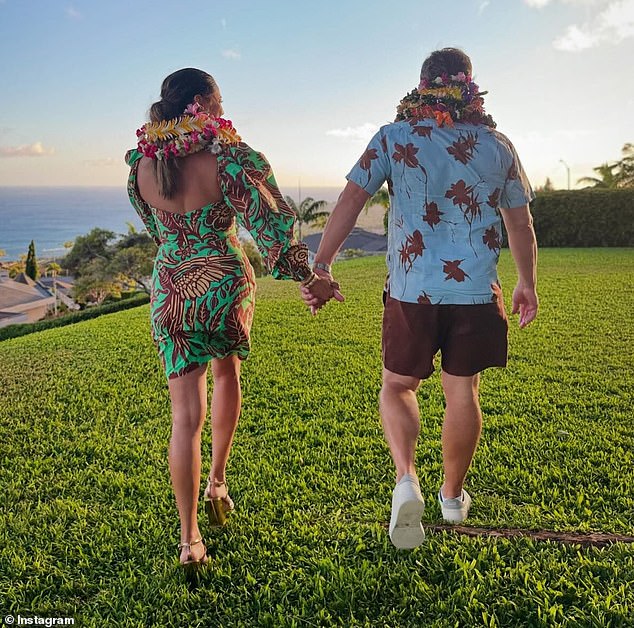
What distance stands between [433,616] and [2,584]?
1515 millimetres

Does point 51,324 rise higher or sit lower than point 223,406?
lower

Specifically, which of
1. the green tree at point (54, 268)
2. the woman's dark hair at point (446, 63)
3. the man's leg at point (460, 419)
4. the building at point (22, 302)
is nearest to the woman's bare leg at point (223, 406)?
the man's leg at point (460, 419)

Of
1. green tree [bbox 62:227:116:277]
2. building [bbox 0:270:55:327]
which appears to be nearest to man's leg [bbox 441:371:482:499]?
green tree [bbox 62:227:116:277]

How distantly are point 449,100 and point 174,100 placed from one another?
0.96 metres

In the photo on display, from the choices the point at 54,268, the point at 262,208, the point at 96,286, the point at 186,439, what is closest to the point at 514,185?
the point at 262,208

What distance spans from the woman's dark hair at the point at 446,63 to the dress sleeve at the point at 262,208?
0.68m

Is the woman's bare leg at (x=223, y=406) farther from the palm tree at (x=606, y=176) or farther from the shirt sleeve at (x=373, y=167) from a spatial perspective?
the palm tree at (x=606, y=176)

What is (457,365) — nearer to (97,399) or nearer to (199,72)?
(199,72)

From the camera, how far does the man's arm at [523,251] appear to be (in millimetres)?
2419

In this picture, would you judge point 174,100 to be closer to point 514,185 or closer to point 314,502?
point 514,185

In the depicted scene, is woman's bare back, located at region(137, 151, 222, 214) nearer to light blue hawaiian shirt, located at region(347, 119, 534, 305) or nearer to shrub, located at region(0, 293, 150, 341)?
light blue hawaiian shirt, located at region(347, 119, 534, 305)

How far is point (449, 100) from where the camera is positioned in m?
2.24

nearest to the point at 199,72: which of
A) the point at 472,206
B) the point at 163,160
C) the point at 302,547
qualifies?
the point at 163,160

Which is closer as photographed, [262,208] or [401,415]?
[262,208]
